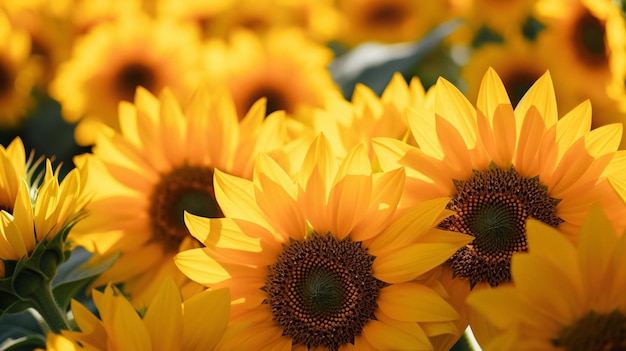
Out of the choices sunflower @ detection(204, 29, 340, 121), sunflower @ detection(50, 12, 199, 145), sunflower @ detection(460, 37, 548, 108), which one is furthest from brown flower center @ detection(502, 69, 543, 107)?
sunflower @ detection(50, 12, 199, 145)

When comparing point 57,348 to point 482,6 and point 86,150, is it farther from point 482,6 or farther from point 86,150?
point 482,6

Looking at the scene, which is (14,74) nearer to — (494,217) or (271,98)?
(271,98)

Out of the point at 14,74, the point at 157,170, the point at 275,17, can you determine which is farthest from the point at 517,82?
the point at 14,74

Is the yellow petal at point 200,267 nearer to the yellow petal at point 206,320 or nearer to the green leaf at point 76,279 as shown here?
the yellow petal at point 206,320

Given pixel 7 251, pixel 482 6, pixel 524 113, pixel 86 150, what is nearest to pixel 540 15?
pixel 482 6

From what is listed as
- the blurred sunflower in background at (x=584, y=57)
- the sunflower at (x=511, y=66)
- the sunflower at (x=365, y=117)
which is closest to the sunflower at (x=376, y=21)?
the sunflower at (x=511, y=66)

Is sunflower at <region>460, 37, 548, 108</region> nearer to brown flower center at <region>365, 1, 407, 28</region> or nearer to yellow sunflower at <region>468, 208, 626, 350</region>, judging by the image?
brown flower center at <region>365, 1, 407, 28</region>

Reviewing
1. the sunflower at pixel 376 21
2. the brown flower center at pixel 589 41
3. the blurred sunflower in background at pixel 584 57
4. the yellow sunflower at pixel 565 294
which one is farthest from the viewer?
the sunflower at pixel 376 21
